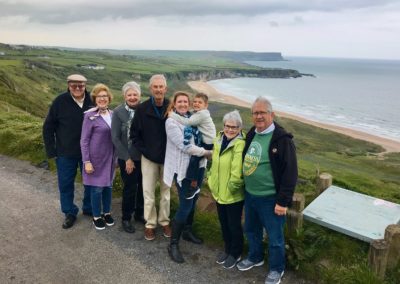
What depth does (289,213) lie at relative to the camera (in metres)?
5.38

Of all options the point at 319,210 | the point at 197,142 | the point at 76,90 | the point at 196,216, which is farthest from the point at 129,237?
the point at 319,210

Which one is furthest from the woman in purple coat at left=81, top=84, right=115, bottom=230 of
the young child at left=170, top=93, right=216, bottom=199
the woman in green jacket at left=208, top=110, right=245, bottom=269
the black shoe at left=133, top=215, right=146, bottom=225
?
the woman in green jacket at left=208, top=110, right=245, bottom=269

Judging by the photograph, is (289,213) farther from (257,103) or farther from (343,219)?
(257,103)

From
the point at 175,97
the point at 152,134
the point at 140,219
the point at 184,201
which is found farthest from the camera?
the point at 140,219

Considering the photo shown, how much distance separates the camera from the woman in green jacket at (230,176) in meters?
4.75

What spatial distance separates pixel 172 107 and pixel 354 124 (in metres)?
58.9

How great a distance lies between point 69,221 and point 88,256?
3.70 feet

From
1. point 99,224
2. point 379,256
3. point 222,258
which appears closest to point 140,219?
point 99,224

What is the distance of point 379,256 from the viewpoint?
4504 millimetres

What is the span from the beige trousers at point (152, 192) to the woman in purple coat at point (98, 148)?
723mm

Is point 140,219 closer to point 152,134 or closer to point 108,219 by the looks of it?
point 108,219

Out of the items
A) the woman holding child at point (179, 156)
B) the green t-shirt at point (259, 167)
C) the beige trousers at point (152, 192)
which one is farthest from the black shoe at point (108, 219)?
the green t-shirt at point (259, 167)

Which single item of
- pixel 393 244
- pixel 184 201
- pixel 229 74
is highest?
pixel 184 201

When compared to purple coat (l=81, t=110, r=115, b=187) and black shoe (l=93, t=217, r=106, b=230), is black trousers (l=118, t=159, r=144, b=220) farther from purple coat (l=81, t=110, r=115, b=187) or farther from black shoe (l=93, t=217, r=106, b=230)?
black shoe (l=93, t=217, r=106, b=230)
